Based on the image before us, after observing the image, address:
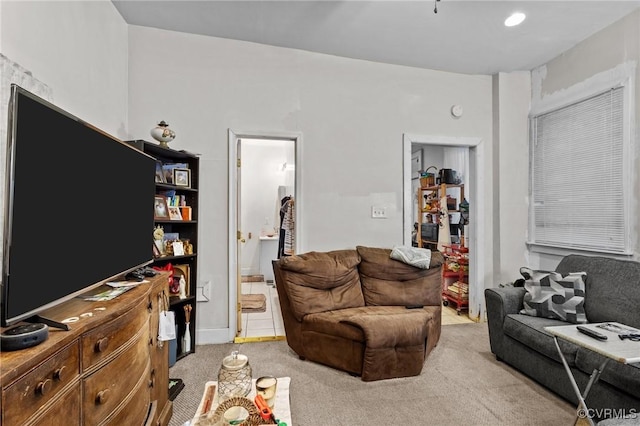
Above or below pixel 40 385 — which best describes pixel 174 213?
above

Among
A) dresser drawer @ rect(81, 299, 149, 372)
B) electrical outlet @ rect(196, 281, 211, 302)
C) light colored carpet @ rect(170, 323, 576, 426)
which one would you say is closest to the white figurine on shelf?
electrical outlet @ rect(196, 281, 211, 302)

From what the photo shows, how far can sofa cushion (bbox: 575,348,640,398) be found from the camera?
5.54 feet

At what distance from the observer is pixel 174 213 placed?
2.80 metres

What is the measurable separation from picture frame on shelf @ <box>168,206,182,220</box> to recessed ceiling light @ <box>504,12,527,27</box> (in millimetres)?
3385

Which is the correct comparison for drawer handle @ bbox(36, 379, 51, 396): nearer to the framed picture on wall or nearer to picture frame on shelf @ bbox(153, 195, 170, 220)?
picture frame on shelf @ bbox(153, 195, 170, 220)

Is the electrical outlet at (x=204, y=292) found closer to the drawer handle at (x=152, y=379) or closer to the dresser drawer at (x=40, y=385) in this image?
the drawer handle at (x=152, y=379)

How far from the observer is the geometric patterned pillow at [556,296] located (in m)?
2.42

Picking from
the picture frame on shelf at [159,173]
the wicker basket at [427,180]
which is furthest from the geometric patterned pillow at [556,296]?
the picture frame on shelf at [159,173]

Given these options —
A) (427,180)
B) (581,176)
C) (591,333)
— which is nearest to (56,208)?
(591,333)

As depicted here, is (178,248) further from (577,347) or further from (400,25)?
(577,347)

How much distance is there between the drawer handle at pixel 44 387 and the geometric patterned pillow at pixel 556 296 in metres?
3.00

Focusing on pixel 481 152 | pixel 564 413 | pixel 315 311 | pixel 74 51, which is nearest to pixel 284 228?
pixel 315 311

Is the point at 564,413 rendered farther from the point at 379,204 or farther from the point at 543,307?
the point at 379,204

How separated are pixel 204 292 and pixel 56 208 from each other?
86.0 inches
